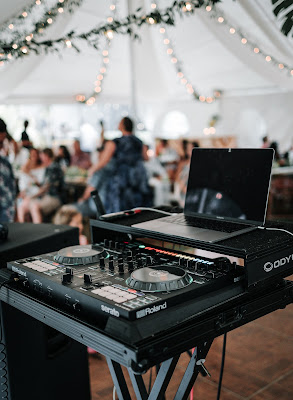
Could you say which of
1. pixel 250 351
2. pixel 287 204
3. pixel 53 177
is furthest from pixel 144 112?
pixel 250 351

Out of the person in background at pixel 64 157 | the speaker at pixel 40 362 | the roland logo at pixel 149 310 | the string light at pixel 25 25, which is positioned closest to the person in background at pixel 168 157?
the person in background at pixel 64 157

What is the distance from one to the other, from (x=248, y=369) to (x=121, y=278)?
1399mm

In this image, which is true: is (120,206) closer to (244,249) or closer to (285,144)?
(244,249)

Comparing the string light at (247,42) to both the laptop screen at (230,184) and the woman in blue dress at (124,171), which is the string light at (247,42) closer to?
the woman in blue dress at (124,171)

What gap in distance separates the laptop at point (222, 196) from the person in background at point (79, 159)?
3.69 meters

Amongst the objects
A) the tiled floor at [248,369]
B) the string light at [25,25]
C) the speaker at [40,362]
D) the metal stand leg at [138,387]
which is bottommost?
the tiled floor at [248,369]

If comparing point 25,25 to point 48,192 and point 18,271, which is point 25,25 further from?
point 18,271

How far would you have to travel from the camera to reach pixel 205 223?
1.33 metres

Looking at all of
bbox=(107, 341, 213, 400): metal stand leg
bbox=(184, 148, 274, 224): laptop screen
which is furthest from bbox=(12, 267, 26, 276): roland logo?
bbox=(184, 148, 274, 224): laptop screen

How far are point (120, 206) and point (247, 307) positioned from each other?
2.80 m

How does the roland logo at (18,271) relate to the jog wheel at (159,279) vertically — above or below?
below

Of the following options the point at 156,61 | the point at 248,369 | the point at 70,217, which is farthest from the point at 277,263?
the point at 156,61

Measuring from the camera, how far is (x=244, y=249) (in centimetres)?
104

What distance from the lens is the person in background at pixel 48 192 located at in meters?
4.40
